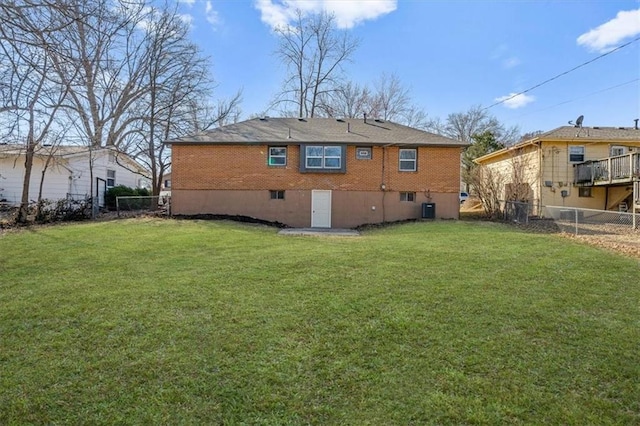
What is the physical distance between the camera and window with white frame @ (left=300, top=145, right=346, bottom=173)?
17156mm

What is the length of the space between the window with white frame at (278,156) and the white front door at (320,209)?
2.05 m

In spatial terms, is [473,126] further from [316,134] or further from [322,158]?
[322,158]

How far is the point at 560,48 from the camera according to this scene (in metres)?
14.8

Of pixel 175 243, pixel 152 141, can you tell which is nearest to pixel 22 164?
pixel 152 141

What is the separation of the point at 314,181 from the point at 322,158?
1123 millimetres

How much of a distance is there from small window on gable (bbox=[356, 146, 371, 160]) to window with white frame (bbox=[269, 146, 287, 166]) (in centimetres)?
341

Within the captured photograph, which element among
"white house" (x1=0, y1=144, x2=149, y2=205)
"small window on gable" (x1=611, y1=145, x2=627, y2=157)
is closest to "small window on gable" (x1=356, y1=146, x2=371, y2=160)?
"small window on gable" (x1=611, y1=145, x2=627, y2=157)

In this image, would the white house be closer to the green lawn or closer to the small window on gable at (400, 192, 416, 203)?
the green lawn

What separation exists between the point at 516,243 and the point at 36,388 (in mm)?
10650

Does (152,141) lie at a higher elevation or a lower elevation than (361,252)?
higher

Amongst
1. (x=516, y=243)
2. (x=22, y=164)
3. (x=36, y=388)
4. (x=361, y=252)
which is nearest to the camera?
(x=36, y=388)

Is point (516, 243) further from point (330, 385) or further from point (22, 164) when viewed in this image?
point (22, 164)

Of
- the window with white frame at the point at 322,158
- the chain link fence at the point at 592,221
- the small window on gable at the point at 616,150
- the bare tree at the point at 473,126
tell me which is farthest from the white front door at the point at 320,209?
the bare tree at the point at 473,126

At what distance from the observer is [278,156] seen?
17.4m
